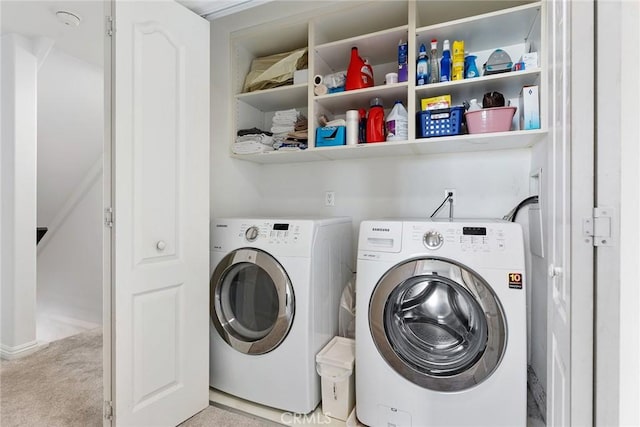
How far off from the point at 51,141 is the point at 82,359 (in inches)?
80.7

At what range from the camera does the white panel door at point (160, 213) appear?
139cm

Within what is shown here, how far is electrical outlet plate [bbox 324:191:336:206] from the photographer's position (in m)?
2.42

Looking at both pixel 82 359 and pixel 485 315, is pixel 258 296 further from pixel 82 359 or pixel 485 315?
pixel 82 359

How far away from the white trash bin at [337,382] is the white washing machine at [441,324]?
3.5 inches

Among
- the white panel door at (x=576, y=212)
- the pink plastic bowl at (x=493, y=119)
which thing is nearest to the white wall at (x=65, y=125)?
the pink plastic bowl at (x=493, y=119)

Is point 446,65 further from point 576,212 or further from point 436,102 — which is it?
point 576,212

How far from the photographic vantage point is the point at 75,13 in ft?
6.61

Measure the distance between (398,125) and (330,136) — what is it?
0.41 metres

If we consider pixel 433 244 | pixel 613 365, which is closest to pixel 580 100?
pixel 613 365

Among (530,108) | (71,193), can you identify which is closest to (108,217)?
(530,108)

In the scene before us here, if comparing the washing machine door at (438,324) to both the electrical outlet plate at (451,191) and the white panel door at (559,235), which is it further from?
the electrical outlet plate at (451,191)

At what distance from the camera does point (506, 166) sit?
197 cm

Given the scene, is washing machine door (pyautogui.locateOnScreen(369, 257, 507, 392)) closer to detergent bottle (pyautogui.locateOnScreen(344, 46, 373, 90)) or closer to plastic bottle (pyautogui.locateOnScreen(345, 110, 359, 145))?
plastic bottle (pyautogui.locateOnScreen(345, 110, 359, 145))

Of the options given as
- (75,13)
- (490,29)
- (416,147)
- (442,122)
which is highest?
(75,13)
